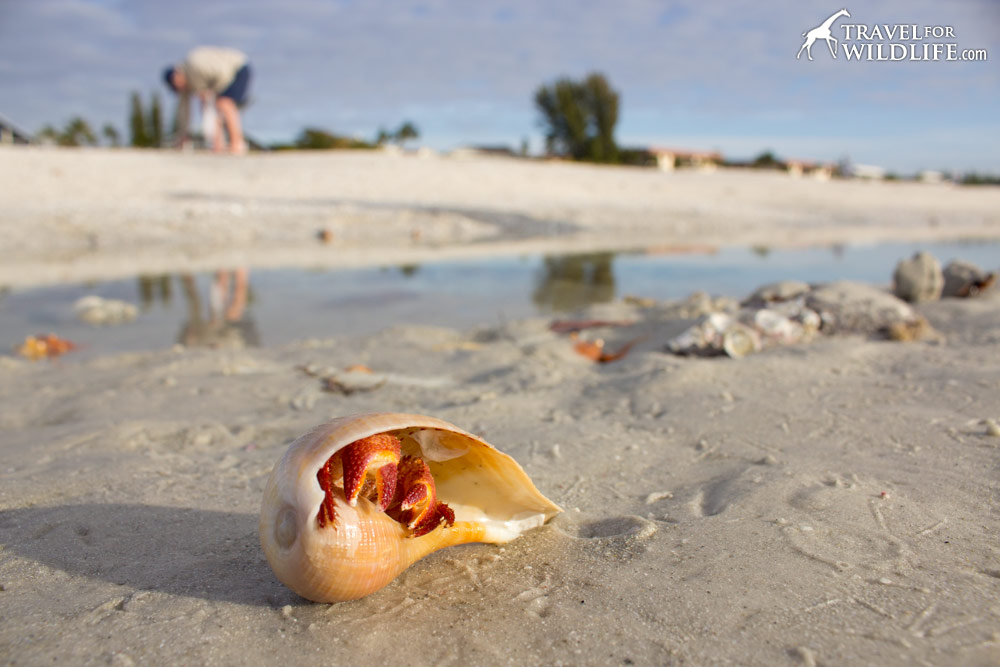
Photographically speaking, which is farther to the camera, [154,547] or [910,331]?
[910,331]

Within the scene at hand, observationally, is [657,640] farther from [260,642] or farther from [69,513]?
[69,513]

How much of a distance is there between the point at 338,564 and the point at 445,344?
367 cm

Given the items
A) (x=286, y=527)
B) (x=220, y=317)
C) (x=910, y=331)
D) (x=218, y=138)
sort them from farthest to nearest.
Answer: (x=218, y=138), (x=220, y=317), (x=910, y=331), (x=286, y=527)

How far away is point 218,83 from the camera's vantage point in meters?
18.5

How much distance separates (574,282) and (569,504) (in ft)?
21.4

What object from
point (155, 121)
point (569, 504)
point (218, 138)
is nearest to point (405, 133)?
point (155, 121)

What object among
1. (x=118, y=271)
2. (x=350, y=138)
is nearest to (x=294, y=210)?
(x=118, y=271)

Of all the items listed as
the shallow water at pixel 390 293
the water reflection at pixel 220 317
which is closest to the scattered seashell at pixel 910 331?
the shallow water at pixel 390 293

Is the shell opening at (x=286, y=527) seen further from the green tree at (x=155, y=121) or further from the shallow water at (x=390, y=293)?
the green tree at (x=155, y=121)

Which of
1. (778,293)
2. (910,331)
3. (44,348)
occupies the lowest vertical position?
(44,348)

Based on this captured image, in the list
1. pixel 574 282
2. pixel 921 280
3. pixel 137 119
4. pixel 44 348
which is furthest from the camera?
pixel 137 119

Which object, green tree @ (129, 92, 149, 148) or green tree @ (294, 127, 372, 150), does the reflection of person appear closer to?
green tree @ (294, 127, 372, 150)

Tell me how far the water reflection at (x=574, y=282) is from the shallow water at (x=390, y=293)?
1cm

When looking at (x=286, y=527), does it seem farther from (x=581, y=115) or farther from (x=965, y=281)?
(x=581, y=115)
